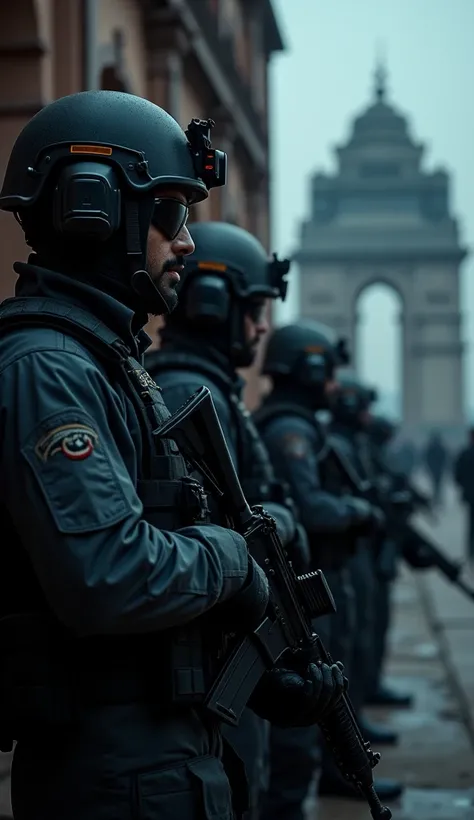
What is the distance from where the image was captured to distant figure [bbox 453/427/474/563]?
16.4 meters

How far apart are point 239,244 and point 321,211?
56228 mm

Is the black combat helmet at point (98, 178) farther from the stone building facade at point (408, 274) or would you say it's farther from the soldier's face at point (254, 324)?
the stone building facade at point (408, 274)

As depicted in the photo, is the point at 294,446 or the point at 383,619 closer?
the point at 294,446

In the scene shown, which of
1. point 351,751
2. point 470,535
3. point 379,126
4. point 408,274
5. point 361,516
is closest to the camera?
point 351,751

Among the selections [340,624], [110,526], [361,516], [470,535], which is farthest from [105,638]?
[470,535]

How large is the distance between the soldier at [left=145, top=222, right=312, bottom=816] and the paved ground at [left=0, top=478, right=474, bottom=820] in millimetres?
1799

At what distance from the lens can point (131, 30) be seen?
374 inches

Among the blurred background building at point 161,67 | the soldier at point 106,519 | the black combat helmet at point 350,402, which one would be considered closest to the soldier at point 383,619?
the black combat helmet at point 350,402

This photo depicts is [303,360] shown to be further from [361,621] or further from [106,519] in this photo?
[106,519]

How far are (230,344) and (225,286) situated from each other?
0.67 feet

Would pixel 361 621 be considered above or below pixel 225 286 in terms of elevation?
below

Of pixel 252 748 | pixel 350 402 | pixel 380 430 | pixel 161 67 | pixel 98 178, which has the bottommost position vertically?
pixel 252 748

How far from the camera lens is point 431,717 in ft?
26.1

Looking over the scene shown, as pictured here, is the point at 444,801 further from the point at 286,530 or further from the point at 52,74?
the point at 52,74
